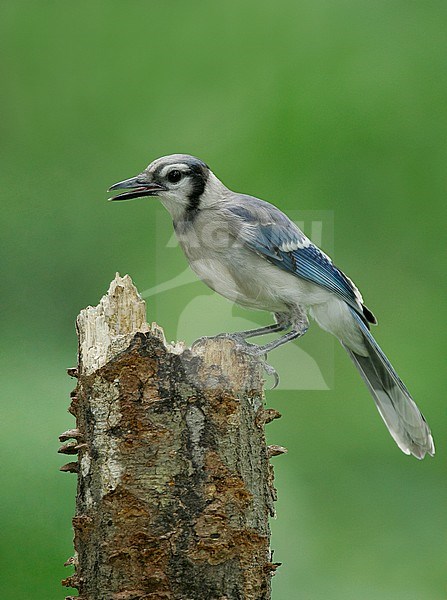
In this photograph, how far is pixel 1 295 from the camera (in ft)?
13.6

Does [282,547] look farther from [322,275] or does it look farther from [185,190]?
[185,190]

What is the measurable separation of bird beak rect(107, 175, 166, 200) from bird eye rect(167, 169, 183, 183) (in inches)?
1.5

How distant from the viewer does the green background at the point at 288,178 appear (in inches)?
149

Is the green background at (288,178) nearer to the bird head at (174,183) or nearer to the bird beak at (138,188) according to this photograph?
the bird head at (174,183)

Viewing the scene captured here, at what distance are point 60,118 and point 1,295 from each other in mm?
839

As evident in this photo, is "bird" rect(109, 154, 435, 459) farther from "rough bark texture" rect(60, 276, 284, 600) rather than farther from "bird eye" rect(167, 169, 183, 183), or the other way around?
"rough bark texture" rect(60, 276, 284, 600)

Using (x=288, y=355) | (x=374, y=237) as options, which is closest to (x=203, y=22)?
(x=374, y=237)

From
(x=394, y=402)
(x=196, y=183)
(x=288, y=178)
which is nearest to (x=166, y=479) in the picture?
(x=196, y=183)

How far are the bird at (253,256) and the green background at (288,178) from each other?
21.0 inches

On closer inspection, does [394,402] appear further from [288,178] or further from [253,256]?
[288,178]

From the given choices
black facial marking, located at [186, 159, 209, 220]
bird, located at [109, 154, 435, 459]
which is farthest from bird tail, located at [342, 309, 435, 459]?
black facial marking, located at [186, 159, 209, 220]

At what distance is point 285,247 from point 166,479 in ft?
3.97

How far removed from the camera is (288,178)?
4023 mm

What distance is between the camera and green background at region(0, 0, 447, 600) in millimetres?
3785
